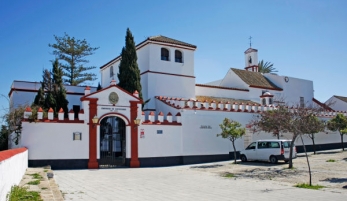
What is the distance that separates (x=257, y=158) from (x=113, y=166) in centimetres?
977

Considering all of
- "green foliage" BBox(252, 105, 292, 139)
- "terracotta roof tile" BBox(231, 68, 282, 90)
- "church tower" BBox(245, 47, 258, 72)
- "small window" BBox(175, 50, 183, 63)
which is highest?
"church tower" BBox(245, 47, 258, 72)

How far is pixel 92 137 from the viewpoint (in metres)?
20.9

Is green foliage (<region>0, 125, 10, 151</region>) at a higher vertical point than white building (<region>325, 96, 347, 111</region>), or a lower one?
lower

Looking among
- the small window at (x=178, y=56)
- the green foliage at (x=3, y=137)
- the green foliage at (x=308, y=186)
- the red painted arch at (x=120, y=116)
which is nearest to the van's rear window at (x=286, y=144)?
the green foliage at (x=308, y=186)

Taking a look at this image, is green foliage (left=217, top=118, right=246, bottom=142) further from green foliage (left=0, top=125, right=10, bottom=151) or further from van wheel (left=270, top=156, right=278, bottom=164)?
green foliage (left=0, top=125, right=10, bottom=151)

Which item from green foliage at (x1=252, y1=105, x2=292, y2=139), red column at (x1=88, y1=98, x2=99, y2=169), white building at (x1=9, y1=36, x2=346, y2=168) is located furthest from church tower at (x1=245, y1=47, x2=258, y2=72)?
red column at (x1=88, y1=98, x2=99, y2=169)

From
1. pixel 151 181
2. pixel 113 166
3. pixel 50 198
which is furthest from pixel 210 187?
pixel 113 166

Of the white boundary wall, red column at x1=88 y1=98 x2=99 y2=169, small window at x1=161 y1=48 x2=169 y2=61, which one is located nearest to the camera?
the white boundary wall

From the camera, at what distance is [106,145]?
2217cm

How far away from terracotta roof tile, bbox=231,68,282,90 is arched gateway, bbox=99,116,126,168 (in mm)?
16922

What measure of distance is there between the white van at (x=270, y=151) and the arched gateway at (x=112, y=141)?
8772mm

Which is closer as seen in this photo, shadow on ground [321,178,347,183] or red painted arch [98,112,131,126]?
shadow on ground [321,178,347,183]

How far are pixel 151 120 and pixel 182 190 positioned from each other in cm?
1082

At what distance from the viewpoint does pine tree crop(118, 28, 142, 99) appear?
84.1 feet
